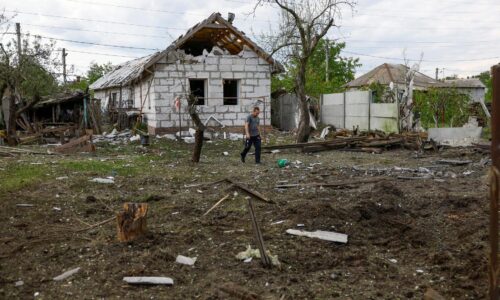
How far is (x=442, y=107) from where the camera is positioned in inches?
707

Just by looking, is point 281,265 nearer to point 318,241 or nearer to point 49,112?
point 318,241

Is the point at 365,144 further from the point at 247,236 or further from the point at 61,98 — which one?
the point at 61,98

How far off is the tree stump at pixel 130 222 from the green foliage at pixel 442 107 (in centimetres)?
1413

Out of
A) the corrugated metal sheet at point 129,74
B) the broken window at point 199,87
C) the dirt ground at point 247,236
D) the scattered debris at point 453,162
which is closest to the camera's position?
the dirt ground at point 247,236

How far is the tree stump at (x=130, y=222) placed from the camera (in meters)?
5.56

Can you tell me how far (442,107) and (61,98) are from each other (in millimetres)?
15644

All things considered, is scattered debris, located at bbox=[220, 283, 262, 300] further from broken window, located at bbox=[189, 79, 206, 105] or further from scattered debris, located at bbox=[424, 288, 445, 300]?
broken window, located at bbox=[189, 79, 206, 105]

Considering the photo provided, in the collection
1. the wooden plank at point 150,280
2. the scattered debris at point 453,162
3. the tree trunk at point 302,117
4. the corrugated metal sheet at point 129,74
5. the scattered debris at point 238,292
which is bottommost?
the wooden plank at point 150,280

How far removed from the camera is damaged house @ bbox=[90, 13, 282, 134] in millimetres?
19422

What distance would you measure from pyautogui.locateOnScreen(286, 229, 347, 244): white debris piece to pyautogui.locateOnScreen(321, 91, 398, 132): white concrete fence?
12291mm

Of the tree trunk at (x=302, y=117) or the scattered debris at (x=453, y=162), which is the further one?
the tree trunk at (x=302, y=117)

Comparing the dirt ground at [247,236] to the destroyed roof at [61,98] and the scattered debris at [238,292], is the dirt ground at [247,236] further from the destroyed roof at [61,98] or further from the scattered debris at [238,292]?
the destroyed roof at [61,98]

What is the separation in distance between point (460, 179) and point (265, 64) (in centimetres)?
1223

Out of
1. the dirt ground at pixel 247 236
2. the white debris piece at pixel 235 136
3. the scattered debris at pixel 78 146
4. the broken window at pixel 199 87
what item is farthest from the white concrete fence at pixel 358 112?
the scattered debris at pixel 78 146
